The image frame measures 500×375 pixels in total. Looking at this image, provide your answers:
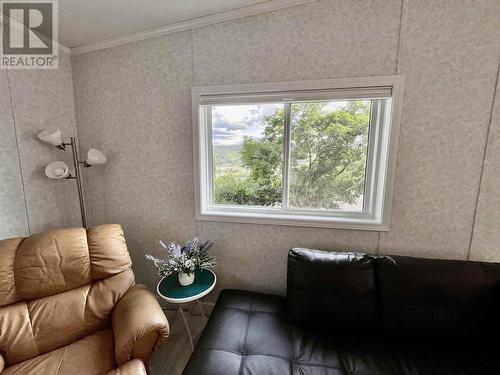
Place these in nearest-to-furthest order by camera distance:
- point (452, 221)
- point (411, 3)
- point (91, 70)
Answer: point (411, 3) → point (452, 221) → point (91, 70)

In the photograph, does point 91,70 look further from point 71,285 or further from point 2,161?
point 71,285

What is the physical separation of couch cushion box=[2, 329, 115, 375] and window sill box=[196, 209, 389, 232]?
947 millimetres

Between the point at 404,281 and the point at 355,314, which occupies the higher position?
the point at 404,281

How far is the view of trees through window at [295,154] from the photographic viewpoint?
1560mm

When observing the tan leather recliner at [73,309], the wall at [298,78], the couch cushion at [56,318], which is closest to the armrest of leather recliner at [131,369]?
the tan leather recliner at [73,309]

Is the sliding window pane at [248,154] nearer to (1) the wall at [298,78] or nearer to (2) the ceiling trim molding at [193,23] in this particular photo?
(1) the wall at [298,78]

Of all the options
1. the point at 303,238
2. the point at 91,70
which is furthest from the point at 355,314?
the point at 91,70

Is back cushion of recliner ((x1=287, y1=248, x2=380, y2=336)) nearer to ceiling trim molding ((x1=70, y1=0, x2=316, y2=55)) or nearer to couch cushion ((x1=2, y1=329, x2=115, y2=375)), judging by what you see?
couch cushion ((x1=2, y1=329, x2=115, y2=375))

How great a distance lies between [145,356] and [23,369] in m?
0.57

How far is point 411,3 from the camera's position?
129 centimetres

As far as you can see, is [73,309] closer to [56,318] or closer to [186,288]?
[56,318]

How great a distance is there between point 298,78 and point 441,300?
159 cm

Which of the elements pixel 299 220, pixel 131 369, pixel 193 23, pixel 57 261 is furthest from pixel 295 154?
pixel 57 261

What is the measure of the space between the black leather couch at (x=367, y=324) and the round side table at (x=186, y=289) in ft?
0.62
